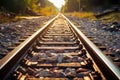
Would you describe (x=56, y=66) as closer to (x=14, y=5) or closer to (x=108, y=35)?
(x=108, y=35)

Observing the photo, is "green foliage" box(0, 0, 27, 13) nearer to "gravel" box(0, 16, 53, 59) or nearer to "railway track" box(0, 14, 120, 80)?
"gravel" box(0, 16, 53, 59)

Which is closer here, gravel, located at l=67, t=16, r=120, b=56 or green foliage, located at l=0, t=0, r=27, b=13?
gravel, located at l=67, t=16, r=120, b=56

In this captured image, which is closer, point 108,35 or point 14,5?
point 108,35

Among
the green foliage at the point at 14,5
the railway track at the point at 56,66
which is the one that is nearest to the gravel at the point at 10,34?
the railway track at the point at 56,66

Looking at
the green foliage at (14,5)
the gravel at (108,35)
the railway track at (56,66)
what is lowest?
the green foliage at (14,5)

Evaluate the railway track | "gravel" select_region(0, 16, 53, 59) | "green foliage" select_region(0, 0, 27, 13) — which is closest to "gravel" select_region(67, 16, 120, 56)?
the railway track

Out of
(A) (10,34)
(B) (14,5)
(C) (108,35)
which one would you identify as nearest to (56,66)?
(A) (10,34)

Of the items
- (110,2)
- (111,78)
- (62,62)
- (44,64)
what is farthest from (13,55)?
(110,2)

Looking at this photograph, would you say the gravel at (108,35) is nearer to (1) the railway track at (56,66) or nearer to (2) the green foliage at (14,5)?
(1) the railway track at (56,66)

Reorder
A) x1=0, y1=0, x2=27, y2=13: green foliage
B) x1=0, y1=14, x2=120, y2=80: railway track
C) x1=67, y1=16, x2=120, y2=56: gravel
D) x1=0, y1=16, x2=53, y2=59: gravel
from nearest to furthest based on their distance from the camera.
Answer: x1=0, y1=14, x2=120, y2=80: railway track < x1=0, y1=16, x2=53, y2=59: gravel < x1=67, y1=16, x2=120, y2=56: gravel < x1=0, y1=0, x2=27, y2=13: green foliage

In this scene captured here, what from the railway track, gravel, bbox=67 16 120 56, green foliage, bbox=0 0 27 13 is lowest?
green foliage, bbox=0 0 27 13

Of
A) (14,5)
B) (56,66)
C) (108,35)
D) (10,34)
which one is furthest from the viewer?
(14,5)

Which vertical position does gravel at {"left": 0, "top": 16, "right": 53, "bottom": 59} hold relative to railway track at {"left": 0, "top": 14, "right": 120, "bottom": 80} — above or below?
below

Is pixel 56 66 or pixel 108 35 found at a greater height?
pixel 56 66
